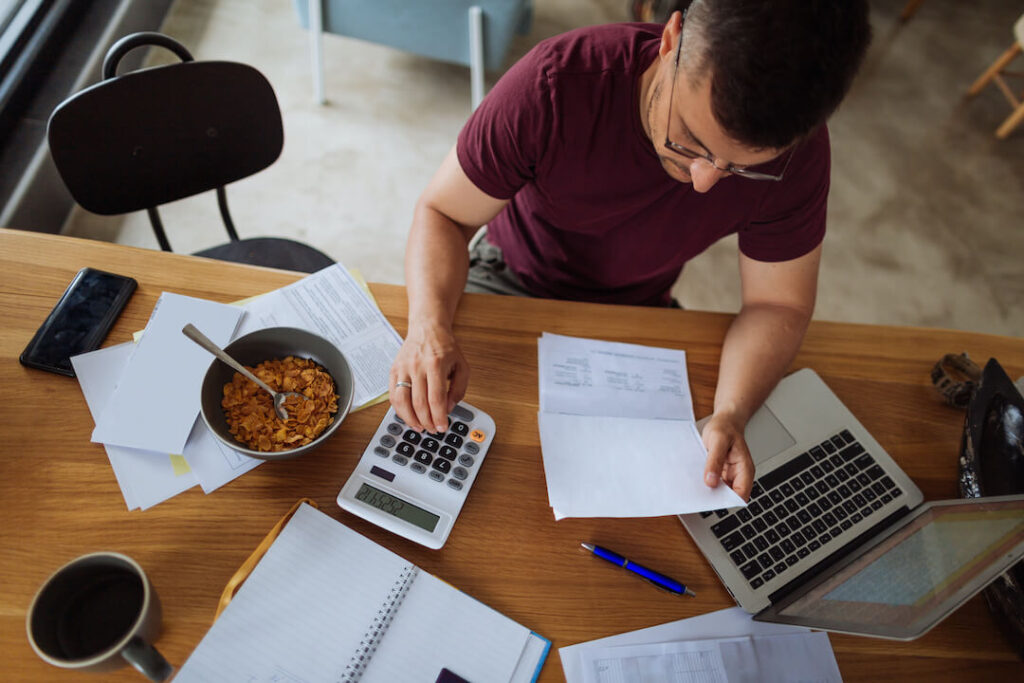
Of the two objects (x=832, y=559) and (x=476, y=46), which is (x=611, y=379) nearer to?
(x=832, y=559)

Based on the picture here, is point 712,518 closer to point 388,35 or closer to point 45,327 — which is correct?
point 45,327

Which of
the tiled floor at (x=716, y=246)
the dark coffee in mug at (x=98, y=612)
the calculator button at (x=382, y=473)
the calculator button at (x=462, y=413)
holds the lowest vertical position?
the tiled floor at (x=716, y=246)

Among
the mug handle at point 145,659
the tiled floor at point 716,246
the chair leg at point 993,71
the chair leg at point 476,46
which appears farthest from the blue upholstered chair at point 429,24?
the chair leg at point 993,71

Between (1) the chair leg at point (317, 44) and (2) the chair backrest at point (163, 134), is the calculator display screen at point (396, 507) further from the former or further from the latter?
(1) the chair leg at point (317, 44)

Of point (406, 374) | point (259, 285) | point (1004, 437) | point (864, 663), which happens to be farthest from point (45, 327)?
point (1004, 437)

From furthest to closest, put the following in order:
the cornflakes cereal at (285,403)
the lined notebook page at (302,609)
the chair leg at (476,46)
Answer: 1. the chair leg at (476,46)
2. the cornflakes cereal at (285,403)
3. the lined notebook page at (302,609)

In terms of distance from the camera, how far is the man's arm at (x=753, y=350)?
840 mm

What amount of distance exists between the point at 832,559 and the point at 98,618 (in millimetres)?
858

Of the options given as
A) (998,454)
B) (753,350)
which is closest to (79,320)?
(753,350)

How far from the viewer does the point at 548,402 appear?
2.86 feet

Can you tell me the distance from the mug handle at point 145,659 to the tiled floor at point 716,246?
1.42 m

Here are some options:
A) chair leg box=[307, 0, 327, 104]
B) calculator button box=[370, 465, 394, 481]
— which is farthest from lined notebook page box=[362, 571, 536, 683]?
chair leg box=[307, 0, 327, 104]

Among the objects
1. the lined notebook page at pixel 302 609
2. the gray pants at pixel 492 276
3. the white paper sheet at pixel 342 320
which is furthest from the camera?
the gray pants at pixel 492 276

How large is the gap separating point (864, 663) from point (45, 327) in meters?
1.13
